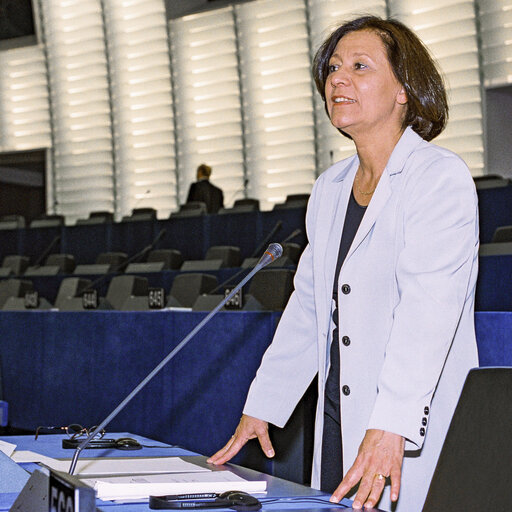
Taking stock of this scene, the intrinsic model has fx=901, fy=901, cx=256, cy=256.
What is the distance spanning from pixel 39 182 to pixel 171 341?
13.5 m

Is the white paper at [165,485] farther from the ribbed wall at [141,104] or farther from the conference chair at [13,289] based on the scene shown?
the ribbed wall at [141,104]

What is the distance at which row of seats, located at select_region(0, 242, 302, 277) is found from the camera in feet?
26.3

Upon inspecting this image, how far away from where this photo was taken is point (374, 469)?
1.45 meters

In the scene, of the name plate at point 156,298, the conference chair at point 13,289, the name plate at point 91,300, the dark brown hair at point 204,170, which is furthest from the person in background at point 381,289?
the dark brown hair at point 204,170

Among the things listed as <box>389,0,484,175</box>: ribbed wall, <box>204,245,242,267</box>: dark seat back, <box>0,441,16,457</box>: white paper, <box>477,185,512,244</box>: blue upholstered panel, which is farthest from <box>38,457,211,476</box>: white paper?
<box>389,0,484,175</box>: ribbed wall

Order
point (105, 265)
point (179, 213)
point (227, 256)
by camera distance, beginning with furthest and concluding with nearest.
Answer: point (179, 213) < point (105, 265) < point (227, 256)

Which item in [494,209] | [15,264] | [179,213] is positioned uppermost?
[179,213]

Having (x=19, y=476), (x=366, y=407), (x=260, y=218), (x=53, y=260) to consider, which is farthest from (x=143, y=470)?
(x=53, y=260)

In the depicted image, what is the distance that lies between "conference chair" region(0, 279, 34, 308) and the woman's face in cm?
721

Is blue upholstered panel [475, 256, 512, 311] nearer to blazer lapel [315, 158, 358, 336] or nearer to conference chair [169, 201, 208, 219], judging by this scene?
blazer lapel [315, 158, 358, 336]

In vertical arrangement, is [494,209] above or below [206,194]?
below

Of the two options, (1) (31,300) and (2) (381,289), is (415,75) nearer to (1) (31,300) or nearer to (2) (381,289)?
(2) (381,289)

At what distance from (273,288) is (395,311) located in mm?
4382

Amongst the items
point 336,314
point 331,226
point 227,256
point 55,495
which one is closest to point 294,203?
point 227,256
